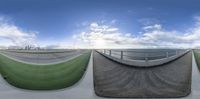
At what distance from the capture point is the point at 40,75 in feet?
41.9

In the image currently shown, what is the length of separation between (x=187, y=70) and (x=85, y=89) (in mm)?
6511

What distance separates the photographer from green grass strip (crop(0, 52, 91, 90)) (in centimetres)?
1149

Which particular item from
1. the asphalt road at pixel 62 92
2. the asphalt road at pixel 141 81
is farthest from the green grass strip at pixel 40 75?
the asphalt road at pixel 141 81

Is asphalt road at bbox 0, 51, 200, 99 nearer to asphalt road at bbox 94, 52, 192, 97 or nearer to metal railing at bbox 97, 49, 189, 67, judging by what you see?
asphalt road at bbox 94, 52, 192, 97

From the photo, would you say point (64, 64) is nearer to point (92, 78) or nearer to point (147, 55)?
point (92, 78)

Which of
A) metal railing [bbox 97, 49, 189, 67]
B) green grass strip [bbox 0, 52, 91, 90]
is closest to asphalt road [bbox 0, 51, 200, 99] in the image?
green grass strip [bbox 0, 52, 91, 90]

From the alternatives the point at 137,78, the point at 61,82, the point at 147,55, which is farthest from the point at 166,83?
the point at 147,55

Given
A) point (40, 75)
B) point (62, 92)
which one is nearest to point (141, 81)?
point (62, 92)

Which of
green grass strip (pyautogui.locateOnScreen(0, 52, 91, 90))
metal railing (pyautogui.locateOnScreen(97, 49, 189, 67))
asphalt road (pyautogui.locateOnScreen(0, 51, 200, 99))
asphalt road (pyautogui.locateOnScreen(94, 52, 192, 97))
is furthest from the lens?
metal railing (pyautogui.locateOnScreen(97, 49, 189, 67))

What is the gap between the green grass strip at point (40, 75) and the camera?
37.7 ft

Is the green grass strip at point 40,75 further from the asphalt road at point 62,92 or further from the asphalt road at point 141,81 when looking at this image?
the asphalt road at point 141,81

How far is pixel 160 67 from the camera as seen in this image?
14.5m

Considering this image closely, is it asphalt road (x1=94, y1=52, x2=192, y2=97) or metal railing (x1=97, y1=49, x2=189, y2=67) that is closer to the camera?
asphalt road (x1=94, y1=52, x2=192, y2=97)

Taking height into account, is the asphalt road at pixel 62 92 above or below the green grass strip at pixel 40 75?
below
